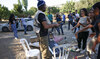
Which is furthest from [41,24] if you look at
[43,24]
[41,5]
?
[41,5]

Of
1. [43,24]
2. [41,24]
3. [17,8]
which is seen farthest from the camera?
[17,8]

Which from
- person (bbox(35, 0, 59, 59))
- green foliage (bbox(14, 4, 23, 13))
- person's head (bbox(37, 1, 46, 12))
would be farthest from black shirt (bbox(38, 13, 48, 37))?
green foliage (bbox(14, 4, 23, 13))

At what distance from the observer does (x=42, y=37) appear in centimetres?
224

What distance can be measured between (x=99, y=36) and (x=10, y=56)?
11.2 ft

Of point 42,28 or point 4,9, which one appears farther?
point 4,9

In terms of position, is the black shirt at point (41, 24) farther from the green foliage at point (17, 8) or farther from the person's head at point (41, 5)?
the green foliage at point (17, 8)

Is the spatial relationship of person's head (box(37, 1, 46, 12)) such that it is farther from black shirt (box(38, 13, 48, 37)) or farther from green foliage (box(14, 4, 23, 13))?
green foliage (box(14, 4, 23, 13))

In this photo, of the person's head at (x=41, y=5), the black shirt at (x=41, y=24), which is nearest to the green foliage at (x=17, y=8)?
the person's head at (x=41, y=5)

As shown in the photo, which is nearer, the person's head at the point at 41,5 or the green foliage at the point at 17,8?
the person's head at the point at 41,5

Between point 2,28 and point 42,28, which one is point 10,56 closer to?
point 42,28

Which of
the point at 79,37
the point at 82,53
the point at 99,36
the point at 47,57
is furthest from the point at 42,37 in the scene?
the point at 82,53

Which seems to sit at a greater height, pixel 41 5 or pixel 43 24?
pixel 41 5

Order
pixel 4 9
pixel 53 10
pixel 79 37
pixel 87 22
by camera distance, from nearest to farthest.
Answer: pixel 87 22
pixel 79 37
pixel 4 9
pixel 53 10

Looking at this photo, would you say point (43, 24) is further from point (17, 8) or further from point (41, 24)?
point (17, 8)
